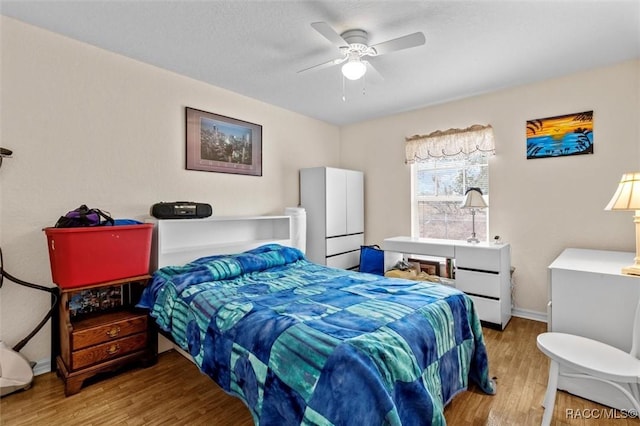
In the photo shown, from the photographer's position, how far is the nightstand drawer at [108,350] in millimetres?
2072

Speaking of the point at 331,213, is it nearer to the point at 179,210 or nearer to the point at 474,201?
the point at 474,201

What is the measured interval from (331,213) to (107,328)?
264 centimetres

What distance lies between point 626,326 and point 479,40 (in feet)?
7.06

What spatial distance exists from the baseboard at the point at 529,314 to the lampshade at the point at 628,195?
69.6 inches

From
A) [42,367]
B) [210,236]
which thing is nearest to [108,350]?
[42,367]

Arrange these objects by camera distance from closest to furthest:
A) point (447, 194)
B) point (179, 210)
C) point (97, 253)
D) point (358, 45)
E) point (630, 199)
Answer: point (630, 199) → point (97, 253) → point (358, 45) → point (179, 210) → point (447, 194)

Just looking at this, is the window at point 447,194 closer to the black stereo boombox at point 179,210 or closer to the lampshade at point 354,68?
the lampshade at point 354,68

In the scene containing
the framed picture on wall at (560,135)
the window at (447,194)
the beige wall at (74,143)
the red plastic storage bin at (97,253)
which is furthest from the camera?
the window at (447,194)

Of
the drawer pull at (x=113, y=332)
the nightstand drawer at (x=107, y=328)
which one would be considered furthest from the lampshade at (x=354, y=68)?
the drawer pull at (x=113, y=332)

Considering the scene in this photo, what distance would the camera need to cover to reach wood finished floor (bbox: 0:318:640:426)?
1.78 meters

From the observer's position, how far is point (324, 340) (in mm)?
1337

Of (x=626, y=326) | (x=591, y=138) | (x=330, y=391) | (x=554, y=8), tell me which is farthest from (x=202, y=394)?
(x=591, y=138)

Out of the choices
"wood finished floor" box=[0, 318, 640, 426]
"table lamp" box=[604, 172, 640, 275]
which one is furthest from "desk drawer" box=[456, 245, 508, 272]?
"table lamp" box=[604, 172, 640, 275]

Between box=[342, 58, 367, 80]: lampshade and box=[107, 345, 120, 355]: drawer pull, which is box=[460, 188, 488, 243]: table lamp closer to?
box=[342, 58, 367, 80]: lampshade
